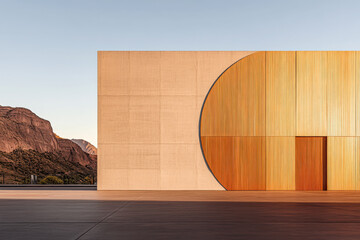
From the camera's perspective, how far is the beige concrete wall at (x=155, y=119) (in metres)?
19.2

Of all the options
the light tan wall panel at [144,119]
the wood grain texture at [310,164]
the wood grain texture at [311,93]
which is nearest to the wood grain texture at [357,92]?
the wood grain texture at [311,93]

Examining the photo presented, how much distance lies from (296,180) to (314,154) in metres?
1.50

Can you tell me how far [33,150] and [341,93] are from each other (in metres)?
83.8

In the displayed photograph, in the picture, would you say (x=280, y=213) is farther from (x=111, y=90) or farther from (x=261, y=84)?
(x=111, y=90)

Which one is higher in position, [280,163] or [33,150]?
[280,163]

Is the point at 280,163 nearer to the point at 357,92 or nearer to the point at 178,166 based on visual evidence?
the point at 178,166

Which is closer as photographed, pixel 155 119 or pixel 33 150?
pixel 155 119

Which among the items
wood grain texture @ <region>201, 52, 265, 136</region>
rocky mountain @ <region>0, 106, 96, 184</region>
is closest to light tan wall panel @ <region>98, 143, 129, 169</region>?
wood grain texture @ <region>201, 52, 265, 136</region>

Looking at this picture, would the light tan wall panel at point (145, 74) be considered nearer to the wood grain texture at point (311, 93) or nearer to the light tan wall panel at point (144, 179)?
the light tan wall panel at point (144, 179)

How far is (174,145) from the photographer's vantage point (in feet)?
63.3

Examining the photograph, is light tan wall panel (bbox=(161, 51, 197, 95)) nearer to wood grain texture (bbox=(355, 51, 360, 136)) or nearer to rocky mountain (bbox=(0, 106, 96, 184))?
wood grain texture (bbox=(355, 51, 360, 136))

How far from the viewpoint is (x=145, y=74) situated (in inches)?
769

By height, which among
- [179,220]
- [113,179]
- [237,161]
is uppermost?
[237,161]

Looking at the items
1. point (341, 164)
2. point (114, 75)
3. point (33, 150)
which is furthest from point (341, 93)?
point (33, 150)
